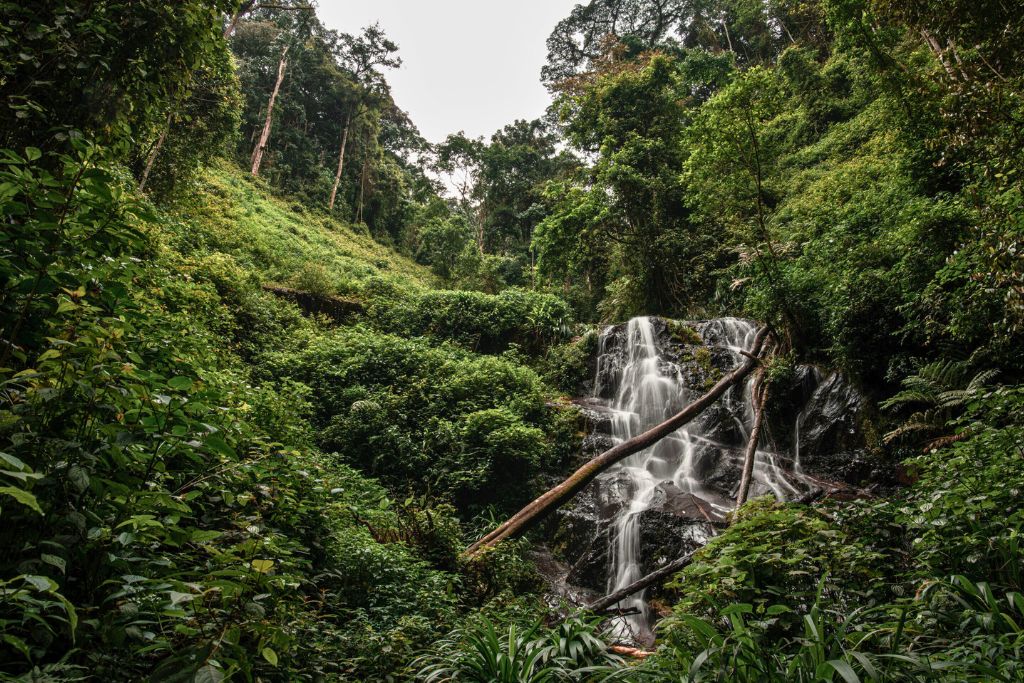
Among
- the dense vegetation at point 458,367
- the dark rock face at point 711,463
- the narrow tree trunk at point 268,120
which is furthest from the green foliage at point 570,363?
the narrow tree trunk at point 268,120

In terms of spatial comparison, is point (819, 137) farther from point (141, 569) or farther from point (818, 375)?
point (141, 569)

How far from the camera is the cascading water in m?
7.14

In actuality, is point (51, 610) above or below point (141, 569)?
below

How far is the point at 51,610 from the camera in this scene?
5.75 ft

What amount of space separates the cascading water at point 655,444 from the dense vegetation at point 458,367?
108cm

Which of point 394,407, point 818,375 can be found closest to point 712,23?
point 818,375

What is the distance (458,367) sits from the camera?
35.9ft

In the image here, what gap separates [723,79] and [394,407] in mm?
20038

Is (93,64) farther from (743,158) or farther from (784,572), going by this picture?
(743,158)

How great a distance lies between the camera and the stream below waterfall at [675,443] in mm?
7023

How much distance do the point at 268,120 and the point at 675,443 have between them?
2748 centimetres

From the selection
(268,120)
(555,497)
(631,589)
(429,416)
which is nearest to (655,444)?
(555,497)

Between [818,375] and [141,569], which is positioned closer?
[141,569]

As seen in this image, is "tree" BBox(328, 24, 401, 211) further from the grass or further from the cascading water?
the cascading water
